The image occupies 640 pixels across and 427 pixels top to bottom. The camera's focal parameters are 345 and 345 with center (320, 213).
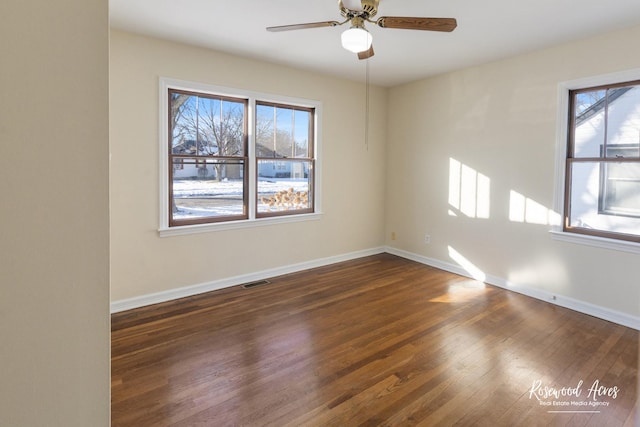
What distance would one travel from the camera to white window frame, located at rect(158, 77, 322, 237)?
12.0 ft

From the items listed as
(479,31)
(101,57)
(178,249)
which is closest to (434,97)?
(479,31)

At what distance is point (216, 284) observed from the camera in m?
4.13

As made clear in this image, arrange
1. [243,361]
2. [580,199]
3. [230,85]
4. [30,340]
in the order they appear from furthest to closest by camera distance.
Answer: [230,85] < [580,199] < [243,361] < [30,340]

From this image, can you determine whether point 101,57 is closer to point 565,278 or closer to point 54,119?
point 54,119

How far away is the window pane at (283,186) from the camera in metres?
4.55

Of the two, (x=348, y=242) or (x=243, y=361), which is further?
(x=348, y=242)

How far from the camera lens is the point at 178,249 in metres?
3.85

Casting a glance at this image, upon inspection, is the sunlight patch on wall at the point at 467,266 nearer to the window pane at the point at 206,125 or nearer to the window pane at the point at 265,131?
the window pane at the point at 265,131

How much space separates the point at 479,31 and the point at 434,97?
1631mm

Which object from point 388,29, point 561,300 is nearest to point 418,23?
point 388,29

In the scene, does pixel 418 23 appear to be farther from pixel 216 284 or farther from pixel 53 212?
pixel 216 284

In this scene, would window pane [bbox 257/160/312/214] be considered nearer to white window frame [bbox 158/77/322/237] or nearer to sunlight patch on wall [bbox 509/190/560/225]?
white window frame [bbox 158/77/322/237]

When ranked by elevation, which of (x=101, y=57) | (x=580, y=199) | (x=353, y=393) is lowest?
(x=353, y=393)

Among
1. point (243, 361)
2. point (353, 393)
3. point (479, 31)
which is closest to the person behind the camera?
point (353, 393)
